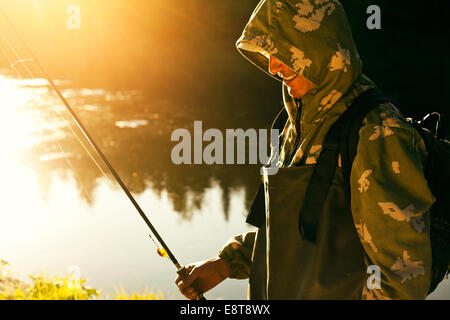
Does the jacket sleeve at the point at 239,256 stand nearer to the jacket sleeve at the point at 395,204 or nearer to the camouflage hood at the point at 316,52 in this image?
the camouflage hood at the point at 316,52

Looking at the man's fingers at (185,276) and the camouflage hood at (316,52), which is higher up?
the camouflage hood at (316,52)

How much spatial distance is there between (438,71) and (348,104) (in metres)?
40.5

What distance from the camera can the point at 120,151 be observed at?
23734 mm

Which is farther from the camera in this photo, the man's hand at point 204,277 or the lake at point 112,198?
the lake at point 112,198

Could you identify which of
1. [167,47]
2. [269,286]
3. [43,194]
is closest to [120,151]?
[43,194]

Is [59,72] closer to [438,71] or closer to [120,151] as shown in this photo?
[120,151]

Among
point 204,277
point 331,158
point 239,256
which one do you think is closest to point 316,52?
point 331,158

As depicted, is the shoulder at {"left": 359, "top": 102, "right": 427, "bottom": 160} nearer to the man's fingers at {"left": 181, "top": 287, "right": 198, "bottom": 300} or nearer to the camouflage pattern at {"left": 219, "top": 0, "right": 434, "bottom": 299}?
the camouflage pattern at {"left": 219, "top": 0, "right": 434, "bottom": 299}

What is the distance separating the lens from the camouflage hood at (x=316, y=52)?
6.77 feet

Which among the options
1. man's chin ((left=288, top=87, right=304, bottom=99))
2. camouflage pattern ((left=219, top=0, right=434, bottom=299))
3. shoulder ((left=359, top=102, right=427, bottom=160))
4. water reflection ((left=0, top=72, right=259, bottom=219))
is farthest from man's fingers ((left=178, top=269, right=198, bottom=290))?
water reflection ((left=0, top=72, right=259, bottom=219))

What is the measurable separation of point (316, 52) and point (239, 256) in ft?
3.98

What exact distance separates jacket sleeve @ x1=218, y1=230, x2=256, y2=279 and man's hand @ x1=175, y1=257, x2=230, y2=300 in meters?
0.03

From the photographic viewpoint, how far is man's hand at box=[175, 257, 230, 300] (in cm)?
263

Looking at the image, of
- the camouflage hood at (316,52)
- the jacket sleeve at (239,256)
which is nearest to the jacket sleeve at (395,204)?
the camouflage hood at (316,52)
